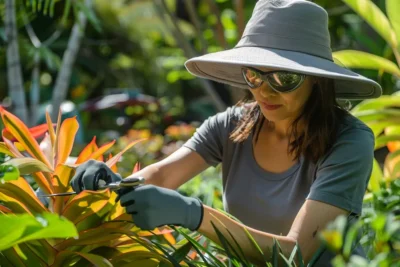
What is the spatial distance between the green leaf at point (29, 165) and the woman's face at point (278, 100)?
2.09 ft

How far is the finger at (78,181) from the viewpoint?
7.25ft

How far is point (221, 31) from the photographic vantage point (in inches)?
240

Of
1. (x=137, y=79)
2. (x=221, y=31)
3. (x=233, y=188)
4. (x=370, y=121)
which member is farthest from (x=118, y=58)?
(x=233, y=188)

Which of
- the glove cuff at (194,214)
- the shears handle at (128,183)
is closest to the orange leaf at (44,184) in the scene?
the shears handle at (128,183)

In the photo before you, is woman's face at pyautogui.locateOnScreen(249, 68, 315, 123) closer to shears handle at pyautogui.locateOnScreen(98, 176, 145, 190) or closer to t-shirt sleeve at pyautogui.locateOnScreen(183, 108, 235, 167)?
t-shirt sleeve at pyautogui.locateOnScreen(183, 108, 235, 167)

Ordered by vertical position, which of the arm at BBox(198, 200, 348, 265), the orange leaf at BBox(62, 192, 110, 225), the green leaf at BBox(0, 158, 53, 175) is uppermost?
the green leaf at BBox(0, 158, 53, 175)

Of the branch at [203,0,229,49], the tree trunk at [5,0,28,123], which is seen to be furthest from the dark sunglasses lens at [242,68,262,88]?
the branch at [203,0,229,49]

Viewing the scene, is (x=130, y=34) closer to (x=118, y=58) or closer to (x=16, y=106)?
(x=118, y=58)

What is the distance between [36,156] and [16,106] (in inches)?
126

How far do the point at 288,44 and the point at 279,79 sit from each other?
4.8 inches

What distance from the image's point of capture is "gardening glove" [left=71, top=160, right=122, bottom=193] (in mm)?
2158

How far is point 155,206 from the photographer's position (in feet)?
6.69

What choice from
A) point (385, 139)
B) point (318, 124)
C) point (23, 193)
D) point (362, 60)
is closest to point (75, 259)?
point (23, 193)

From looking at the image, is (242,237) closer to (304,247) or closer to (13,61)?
(304,247)
